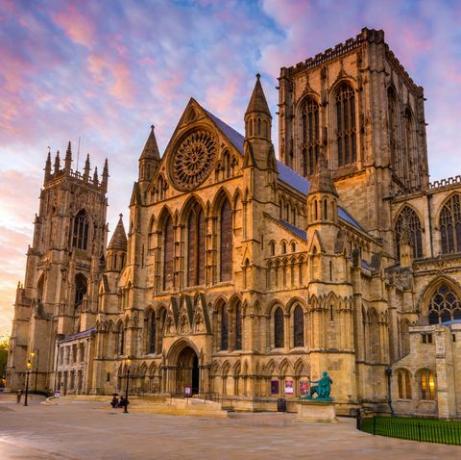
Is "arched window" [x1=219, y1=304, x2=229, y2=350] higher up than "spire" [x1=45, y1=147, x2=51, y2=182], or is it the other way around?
"spire" [x1=45, y1=147, x2=51, y2=182]

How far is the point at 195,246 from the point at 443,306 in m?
22.8

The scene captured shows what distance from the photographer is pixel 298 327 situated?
39.9 m

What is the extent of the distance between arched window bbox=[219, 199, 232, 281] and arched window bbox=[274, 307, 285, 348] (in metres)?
5.09

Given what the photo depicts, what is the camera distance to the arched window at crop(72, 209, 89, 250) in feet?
314

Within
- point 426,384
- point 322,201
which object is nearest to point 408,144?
point 322,201

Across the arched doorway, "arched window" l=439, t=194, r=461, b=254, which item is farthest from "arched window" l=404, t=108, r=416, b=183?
the arched doorway

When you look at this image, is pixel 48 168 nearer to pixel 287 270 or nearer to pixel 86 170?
pixel 86 170

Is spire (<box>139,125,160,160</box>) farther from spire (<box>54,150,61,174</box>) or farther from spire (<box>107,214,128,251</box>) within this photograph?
spire (<box>54,150,61,174</box>)

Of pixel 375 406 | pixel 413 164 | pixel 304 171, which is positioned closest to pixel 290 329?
pixel 375 406

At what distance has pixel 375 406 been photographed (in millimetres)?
40500

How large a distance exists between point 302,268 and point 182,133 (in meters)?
18.4

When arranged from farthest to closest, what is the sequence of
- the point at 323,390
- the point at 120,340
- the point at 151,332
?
the point at 120,340 → the point at 151,332 → the point at 323,390

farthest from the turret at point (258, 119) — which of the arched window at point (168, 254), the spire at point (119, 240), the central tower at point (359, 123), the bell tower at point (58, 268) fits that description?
the bell tower at point (58, 268)

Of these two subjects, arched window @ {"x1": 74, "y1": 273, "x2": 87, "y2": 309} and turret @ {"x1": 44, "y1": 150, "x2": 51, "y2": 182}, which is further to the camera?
turret @ {"x1": 44, "y1": 150, "x2": 51, "y2": 182}
